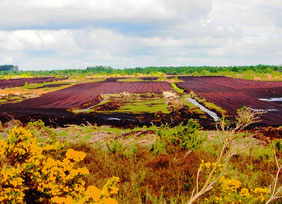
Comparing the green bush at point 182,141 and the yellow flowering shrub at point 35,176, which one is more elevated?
the yellow flowering shrub at point 35,176

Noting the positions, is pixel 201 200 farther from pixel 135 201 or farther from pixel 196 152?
pixel 196 152

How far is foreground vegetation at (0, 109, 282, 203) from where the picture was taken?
3459 millimetres

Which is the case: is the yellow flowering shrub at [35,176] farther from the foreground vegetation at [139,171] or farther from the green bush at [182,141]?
the green bush at [182,141]

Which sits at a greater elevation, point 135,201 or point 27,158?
point 27,158

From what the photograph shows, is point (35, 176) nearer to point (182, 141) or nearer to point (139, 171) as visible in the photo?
point (139, 171)

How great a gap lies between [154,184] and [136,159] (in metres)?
1.70

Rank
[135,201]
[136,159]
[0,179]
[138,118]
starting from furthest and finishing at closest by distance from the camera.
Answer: [138,118] → [136,159] → [135,201] → [0,179]

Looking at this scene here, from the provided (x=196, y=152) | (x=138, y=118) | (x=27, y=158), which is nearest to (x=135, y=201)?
(x=27, y=158)

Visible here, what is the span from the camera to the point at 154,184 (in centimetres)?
562

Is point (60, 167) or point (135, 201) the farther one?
point (135, 201)

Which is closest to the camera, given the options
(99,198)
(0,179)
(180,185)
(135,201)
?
(99,198)

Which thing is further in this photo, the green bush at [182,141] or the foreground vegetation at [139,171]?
the green bush at [182,141]

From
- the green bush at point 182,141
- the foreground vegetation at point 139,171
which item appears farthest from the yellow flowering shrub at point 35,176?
the green bush at point 182,141

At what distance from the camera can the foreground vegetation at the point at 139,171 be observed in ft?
11.3
